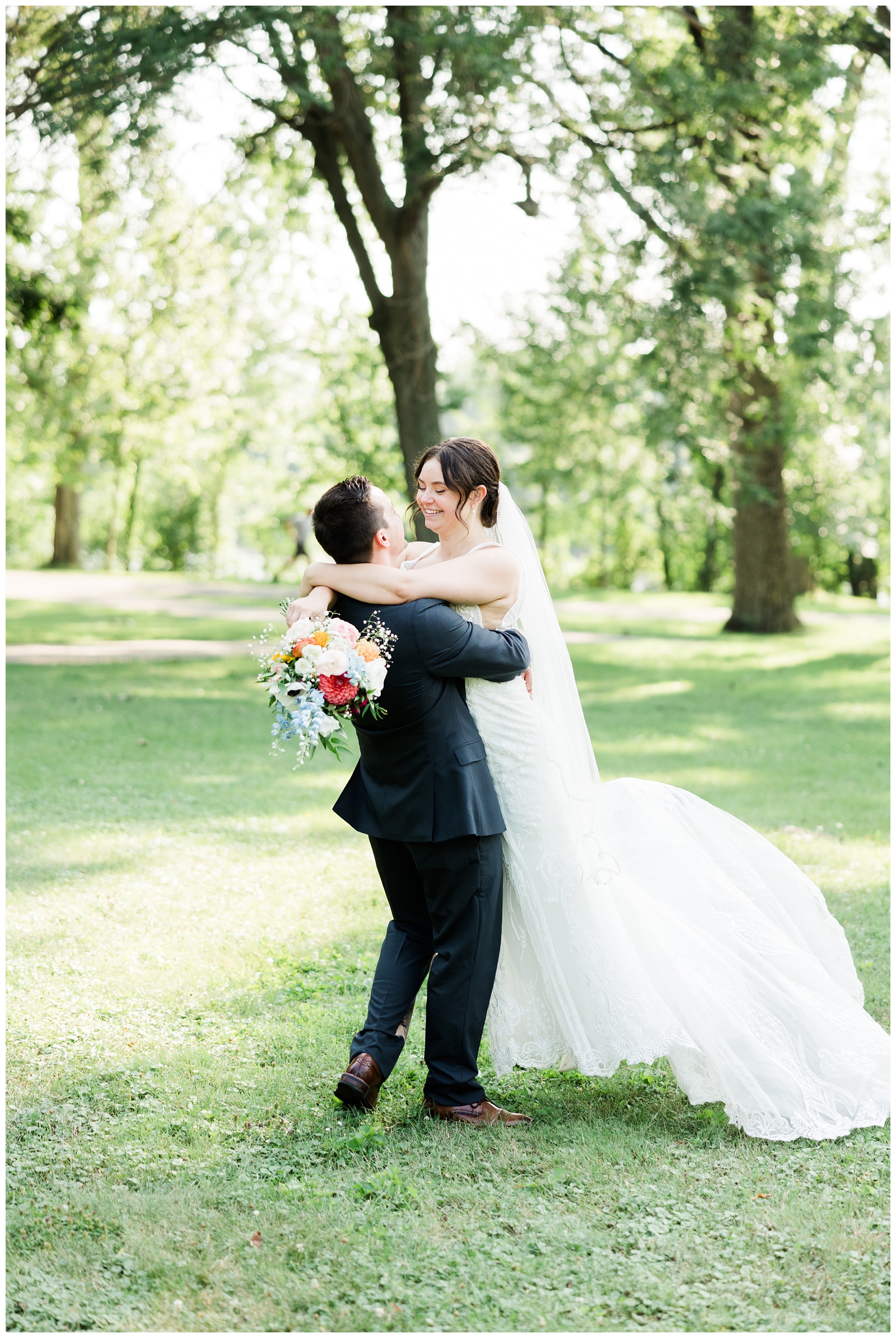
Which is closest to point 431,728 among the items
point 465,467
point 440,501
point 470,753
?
point 470,753

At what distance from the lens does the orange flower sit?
3.36 meters

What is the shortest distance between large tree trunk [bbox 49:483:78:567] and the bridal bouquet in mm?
30021

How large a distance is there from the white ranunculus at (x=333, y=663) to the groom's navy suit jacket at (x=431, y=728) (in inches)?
10.9

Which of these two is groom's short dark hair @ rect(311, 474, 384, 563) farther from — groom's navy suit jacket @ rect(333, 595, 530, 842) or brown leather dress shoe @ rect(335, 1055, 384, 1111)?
brown leather dress shoe @ rect(335, 1055, 384, 1111)

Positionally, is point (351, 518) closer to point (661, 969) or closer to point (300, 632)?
point (300, 632)

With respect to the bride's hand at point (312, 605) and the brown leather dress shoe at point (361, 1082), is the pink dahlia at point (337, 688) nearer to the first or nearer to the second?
the bride's hand at point (312, 605)

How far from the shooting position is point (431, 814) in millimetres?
3602

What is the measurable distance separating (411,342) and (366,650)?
459 inches

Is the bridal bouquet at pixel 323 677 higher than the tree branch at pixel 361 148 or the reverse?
the reverse

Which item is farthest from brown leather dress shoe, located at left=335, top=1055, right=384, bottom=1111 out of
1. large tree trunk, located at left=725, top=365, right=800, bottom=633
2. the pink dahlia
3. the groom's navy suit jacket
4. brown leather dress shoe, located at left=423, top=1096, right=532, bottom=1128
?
large tree trunk, located at left=725, top=365, right=800, bottom=633

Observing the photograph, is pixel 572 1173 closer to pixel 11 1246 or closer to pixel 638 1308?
pixel 638 1308

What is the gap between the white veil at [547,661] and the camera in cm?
400

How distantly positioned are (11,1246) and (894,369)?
16421 millimetres

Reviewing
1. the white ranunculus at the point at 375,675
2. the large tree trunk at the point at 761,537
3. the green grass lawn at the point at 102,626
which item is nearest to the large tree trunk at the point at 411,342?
the green grass lawn at the point at 102,626
